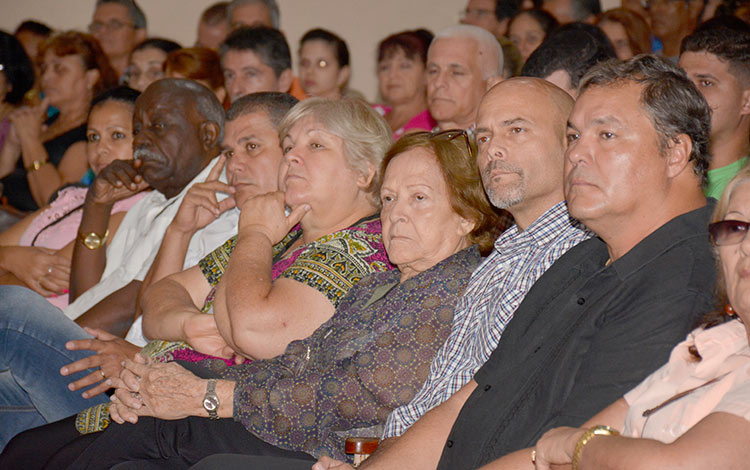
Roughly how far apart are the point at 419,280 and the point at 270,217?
0.69m

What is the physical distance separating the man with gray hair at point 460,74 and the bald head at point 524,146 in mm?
1713

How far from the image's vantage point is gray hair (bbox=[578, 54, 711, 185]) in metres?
1.90

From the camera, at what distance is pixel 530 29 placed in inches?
199

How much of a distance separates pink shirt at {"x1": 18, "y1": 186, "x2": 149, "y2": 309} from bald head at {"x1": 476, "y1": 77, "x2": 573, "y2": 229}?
7.64 feet

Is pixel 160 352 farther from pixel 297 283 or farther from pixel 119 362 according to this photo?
pixel 297 283

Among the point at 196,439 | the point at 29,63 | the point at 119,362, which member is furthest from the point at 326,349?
the point at 29,63

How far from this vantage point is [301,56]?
596 cm

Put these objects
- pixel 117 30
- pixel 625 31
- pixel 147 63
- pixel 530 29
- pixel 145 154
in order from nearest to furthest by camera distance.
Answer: pixel 145 154, pixel 625 31, pixel 530 29, pixel 147 63, pixel 117 30

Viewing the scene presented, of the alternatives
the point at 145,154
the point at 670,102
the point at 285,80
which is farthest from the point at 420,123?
the point at 670,102

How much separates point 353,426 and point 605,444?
35.7 inches

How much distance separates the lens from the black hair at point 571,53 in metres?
3.25

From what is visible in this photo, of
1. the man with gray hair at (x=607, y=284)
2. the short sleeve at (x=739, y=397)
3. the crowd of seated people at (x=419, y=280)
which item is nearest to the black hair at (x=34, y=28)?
the crowd of seated people at (x=419, y=280)

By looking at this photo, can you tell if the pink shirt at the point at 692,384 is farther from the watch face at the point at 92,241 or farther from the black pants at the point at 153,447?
the watch face at the point at 92,241

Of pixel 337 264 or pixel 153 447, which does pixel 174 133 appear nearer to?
pixel 337 264
